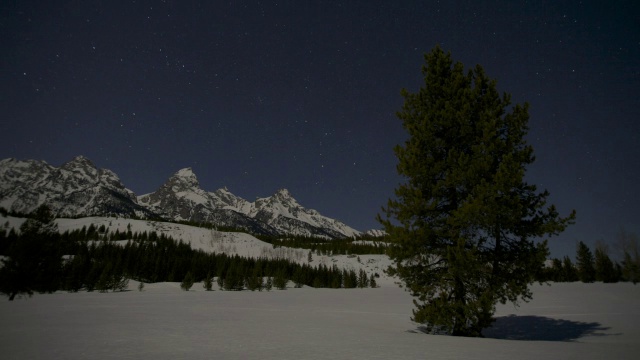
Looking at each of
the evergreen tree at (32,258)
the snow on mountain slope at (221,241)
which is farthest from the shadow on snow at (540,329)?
the snow on mountain slope at (221,241)

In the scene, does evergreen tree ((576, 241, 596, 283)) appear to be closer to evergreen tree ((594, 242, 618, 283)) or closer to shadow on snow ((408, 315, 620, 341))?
evergreen tree ((594, 242, 618, 283))

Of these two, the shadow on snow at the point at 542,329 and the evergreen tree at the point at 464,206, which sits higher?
the evergreen tree at the point at 464,206

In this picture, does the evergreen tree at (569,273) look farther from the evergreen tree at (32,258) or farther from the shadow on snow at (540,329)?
the evergreen tree at (32,258)

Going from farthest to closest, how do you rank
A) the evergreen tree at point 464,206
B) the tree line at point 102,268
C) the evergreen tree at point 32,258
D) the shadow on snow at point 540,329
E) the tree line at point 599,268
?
the tree line at point 599,268 < the tree line at point 102,268 < the evergreen tree at point 32,258 < the shadow on snow at point 540,329 < the evergreen tree at point 464,206

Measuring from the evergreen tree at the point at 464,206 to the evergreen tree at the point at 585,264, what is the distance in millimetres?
70338

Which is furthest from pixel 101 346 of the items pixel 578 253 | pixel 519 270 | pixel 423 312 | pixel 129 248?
pixel 129 248

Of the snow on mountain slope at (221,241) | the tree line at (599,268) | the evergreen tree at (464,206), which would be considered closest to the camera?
the evergreen tree at (464,206)

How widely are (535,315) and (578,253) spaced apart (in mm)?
59128

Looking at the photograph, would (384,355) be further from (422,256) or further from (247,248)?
(247,248)

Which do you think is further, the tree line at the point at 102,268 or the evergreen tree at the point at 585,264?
the evergreen tree at the point at 585,264

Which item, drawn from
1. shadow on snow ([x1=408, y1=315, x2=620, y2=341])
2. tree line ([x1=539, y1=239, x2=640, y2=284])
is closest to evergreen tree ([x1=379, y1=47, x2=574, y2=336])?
shadow on snow ([x1=408, y1=315, x2=620, y2=341])

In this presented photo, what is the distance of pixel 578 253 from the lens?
66312mm

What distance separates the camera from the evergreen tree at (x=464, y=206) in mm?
12156

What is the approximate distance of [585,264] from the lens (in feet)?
214
